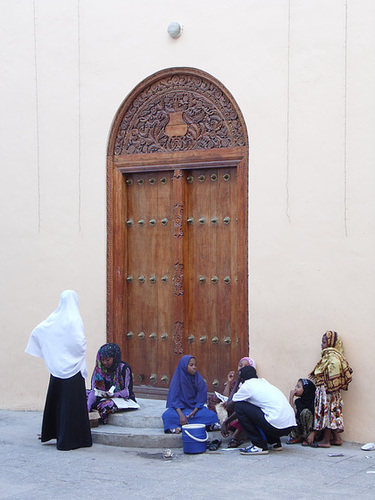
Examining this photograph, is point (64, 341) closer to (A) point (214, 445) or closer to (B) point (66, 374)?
(B) point (66, 374)

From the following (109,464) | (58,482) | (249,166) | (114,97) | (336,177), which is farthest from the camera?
(114,97)

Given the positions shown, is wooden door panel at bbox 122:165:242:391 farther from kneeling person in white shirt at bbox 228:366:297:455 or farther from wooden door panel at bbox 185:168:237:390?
kneeling person in white shirt at bbox 228:366:297:455

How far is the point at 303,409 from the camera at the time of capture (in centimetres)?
715

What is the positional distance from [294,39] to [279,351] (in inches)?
108

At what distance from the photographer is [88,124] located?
8.63m

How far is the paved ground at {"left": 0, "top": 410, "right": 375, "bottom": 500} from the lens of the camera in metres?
5.73

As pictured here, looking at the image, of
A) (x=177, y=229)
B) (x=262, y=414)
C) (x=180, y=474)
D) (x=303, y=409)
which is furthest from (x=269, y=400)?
(x=177, y=229)

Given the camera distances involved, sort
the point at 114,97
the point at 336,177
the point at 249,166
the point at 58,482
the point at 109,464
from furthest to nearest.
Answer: the point at 114,97 → the point at 249,166 → the point at 336,177 → the point at 109,464 → the point at 58,482

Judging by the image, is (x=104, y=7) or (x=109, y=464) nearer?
(x=109, y=464)

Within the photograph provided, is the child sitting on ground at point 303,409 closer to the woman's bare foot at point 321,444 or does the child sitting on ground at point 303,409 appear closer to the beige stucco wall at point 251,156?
the woman's bare foot at point 321,444

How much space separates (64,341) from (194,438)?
1.36 m

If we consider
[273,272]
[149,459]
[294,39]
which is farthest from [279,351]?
[294,39]

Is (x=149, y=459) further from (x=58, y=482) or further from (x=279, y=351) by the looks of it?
(x=279, y=351)

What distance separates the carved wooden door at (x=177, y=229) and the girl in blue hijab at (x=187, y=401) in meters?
0.64
